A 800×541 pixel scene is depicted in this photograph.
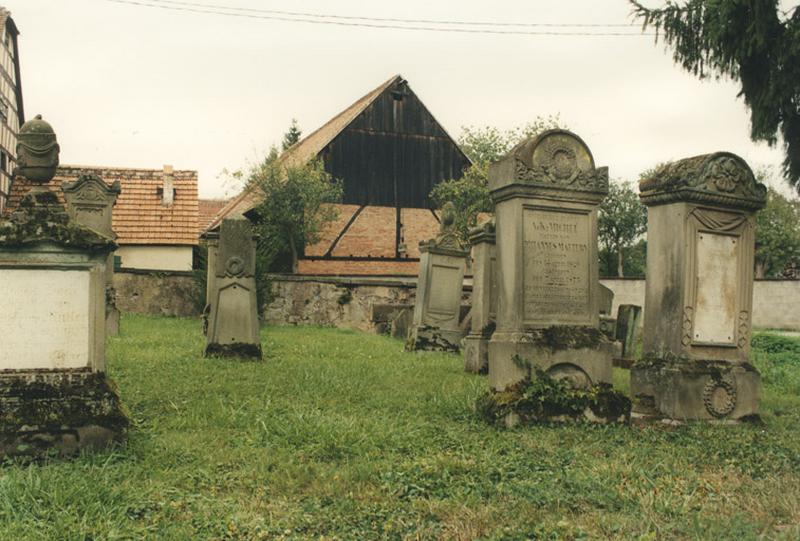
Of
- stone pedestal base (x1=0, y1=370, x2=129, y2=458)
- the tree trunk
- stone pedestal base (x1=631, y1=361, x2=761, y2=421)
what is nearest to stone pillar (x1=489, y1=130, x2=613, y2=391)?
stone pedestal base (x1=631, y1=361, x2=761, y2=421)

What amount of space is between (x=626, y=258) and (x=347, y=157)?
2909 centimetres

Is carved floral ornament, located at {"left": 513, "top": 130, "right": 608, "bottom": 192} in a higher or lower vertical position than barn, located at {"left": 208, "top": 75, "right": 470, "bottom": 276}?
lower

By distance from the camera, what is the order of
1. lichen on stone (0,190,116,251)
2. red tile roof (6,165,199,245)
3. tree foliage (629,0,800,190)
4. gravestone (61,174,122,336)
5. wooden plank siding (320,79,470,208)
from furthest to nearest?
wooden plank siding (320,79,470,208)
red tile roof (6,165,199,245)
gravestone (61,174,122,336)
tree foliage (629,0,800,190)
lichen on stone (0,190,116,251)

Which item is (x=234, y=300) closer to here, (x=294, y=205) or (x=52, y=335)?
(x=52, y=335)

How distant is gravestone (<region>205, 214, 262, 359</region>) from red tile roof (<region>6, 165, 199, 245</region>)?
1652cm

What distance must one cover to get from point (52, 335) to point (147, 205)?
23899 millimetres

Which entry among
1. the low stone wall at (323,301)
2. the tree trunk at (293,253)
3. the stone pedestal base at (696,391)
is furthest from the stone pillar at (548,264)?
the tree trunk at (293,253)

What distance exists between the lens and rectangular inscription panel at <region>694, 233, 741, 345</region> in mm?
7375

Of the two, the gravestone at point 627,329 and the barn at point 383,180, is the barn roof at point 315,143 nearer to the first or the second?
the barn at point 383,180

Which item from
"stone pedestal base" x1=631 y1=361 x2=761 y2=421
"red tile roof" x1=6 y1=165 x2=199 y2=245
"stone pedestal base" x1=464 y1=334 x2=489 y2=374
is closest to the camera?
"stone pedestal base" x1=631 y1=361 x2=761 y2=421

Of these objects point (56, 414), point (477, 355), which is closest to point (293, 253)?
point (477, 355)

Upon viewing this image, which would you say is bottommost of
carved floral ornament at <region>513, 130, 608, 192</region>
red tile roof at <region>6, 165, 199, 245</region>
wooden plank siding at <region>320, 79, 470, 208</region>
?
carved floral ornament at <region>513, 130, 608, 192</region>

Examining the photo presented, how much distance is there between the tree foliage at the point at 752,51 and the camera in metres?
13.0

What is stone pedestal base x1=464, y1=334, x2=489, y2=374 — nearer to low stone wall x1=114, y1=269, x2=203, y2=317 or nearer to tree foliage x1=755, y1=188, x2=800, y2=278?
low stone wall x1=114, y1=269, x2=203, y2=317
